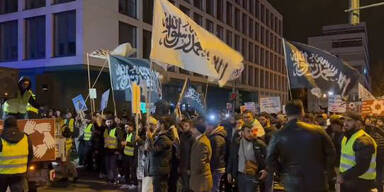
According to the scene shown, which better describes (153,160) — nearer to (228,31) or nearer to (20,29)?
(20,29)

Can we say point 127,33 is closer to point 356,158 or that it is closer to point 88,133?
point 88,133

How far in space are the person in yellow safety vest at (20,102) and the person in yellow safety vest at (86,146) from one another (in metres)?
4.04

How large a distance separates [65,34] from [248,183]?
24456mm

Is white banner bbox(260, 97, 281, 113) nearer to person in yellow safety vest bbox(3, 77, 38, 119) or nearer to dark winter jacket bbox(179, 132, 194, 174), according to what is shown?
dark winter jacket bbox(179, 132, 194, 174)

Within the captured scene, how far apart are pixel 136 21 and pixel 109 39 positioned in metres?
3.97

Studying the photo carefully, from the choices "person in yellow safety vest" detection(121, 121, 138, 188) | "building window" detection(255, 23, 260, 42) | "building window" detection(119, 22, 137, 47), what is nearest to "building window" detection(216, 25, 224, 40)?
"building window" detection(255, 23, 260, 42)

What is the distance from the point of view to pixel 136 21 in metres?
33.9

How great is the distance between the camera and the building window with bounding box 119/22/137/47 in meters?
32.3

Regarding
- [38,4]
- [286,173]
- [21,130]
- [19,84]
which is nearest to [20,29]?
[38,4]

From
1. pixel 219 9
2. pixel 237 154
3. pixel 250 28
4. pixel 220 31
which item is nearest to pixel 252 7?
pixel 250 28

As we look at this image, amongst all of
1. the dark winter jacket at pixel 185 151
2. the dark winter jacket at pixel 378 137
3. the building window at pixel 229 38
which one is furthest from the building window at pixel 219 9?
the dark winter jacket at pixel 185 151

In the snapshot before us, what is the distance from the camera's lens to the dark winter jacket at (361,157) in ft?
20.7

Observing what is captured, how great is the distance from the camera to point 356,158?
6449 millimetres

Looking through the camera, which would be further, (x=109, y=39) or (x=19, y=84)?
(x=109, y=39)
